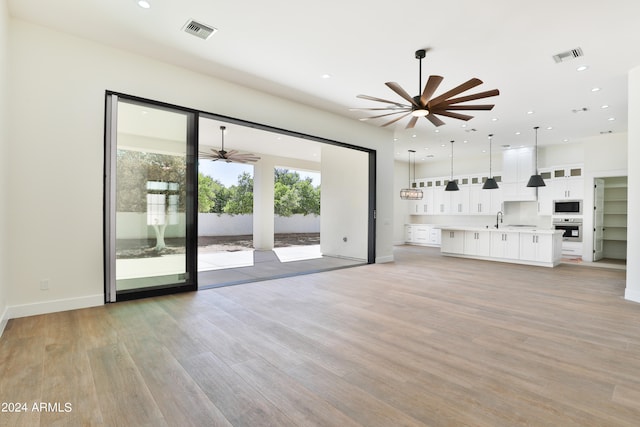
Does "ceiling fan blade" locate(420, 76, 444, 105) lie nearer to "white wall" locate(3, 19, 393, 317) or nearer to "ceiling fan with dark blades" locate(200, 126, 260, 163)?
"white wall" locate(3, 19, 393, 317)

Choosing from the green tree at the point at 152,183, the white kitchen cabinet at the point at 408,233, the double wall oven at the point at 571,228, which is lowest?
the white kitchen cabinet at the point at 408,233

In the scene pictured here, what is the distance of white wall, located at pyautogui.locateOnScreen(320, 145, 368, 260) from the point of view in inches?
318

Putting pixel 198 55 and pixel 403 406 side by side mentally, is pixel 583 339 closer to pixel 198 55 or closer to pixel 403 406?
pixel 403 406

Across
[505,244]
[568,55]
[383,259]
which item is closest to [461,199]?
[505,244]

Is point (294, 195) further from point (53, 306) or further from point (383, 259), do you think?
point (53, 306)

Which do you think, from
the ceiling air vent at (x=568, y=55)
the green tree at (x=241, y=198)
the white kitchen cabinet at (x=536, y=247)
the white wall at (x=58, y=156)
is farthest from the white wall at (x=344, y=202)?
the green tree at (x=241, y=198)

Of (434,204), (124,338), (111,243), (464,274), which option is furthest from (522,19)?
(434,204)

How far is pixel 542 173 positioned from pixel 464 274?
5.44m

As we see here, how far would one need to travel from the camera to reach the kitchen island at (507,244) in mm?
7293

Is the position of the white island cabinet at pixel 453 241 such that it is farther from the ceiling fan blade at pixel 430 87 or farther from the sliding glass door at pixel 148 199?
the sliding glass door at pixel 148 199

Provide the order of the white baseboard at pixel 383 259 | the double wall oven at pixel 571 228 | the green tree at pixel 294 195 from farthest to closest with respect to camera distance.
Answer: the green tree at pixel 294 195
the double wall oven at pixel 571 228
the white baseboard at pixel 383 259

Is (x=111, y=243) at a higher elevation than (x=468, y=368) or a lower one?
higher

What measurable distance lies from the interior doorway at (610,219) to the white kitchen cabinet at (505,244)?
2470 millimetres

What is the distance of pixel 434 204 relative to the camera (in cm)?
1200
